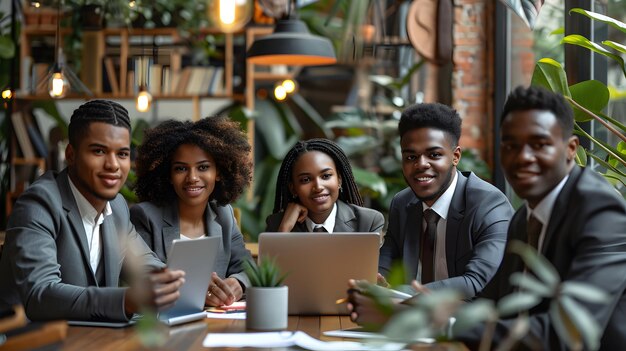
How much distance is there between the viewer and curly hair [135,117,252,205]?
3.39 m

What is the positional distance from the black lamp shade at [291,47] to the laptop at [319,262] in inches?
81.1

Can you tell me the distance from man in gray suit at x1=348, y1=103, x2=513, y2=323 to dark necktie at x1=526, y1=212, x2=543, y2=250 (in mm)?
695

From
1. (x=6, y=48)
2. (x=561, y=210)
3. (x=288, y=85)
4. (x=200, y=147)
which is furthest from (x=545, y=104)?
(x=288, y=85)

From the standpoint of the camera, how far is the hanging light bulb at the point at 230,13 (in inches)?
185

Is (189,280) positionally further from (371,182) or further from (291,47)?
(371,182)

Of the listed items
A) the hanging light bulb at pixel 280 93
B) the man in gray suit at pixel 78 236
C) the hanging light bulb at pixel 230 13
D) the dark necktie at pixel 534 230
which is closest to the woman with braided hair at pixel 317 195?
the man in gray suit at pixel 78 236

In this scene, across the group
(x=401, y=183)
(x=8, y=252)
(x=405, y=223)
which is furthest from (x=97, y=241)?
(x=401, y=183)

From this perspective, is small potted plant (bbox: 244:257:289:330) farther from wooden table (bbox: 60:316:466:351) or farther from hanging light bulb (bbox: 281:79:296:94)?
hanging light bulb (bbox: 281:79:296:94)

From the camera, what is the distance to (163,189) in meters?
3.43

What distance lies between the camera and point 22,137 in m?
7.61

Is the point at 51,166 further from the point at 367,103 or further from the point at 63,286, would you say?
the point at 63,286

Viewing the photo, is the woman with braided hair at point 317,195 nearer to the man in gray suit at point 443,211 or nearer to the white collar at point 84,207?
the man in gray suit at point 443,211

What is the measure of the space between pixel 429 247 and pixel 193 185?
35.3 inches

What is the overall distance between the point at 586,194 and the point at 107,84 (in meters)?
Answer: 6.73
